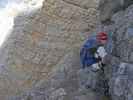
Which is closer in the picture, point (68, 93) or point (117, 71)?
point (117, 71)

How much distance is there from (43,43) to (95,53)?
102 inches

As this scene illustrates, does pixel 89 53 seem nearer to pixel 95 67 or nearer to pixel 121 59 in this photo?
pixel 95 67

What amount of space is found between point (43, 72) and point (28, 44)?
74 centimetres

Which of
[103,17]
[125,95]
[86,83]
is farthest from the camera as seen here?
[103,17]

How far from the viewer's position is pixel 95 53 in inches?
210

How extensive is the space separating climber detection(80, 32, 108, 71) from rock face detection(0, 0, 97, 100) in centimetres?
163

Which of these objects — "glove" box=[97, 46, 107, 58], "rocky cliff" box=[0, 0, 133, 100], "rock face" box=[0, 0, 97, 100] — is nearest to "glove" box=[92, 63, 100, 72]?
"glove" box=[97, 46, 107, 58]

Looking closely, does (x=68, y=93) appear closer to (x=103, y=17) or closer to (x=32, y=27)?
(x=103, y=17)

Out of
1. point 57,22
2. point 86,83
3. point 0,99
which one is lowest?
point 0,99

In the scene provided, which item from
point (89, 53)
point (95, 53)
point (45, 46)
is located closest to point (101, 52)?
point (95, 53)

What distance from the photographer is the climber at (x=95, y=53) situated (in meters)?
5.16

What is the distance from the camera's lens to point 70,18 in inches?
308

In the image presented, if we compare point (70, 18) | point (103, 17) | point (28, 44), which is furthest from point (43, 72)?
point (103, 17)

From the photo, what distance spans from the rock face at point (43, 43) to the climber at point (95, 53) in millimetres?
1631
